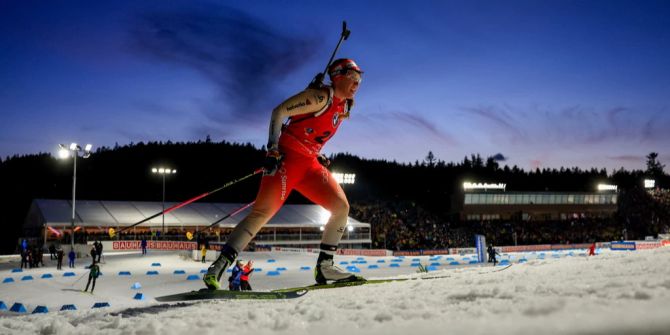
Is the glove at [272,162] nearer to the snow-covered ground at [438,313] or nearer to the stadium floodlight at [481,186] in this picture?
the snow-covered ground at [438,313]

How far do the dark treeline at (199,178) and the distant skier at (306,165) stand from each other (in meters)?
55.4

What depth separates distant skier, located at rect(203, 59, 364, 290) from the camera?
15.2 feet

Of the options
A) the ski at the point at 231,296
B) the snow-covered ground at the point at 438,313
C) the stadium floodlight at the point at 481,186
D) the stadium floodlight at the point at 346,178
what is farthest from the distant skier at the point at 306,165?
the stadium floodlight at the point at 481,186

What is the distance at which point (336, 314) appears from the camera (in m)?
2.72

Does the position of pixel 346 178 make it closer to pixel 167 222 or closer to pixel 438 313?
pixel 167 222

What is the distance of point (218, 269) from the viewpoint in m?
4.45

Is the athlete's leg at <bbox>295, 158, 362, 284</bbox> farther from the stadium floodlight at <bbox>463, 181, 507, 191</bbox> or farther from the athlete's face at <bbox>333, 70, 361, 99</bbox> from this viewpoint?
the stadium floodlight at <bbox>463, 181, 507, 191</bbox>

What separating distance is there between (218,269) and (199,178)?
286 ft

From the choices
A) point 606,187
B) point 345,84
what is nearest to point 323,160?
point 345,84

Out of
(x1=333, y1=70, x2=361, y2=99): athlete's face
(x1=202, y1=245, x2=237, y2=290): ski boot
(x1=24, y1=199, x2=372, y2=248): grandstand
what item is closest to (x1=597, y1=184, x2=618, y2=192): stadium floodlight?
(x1=24, y1=199, x2=372, y2=248): grandstand

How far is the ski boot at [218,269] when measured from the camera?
4328 mm

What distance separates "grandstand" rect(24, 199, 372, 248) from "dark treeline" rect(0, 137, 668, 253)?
1685 centimetres

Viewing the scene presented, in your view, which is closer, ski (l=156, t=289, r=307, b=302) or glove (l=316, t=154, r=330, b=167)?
ski (l=156, t=289, r=307, b=302)

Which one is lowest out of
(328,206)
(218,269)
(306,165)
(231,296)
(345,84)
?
(231,296)
